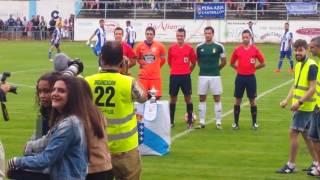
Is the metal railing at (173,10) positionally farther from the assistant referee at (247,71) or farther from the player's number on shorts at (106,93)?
the player's number on shorts at (106,93)

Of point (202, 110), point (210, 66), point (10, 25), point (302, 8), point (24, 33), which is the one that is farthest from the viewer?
point (10, 25)

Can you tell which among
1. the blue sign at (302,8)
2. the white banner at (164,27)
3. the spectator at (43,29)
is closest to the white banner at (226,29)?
the white banner at (164,27)

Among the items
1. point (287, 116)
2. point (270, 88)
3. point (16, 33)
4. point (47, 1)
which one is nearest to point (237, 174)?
point (287, 116)

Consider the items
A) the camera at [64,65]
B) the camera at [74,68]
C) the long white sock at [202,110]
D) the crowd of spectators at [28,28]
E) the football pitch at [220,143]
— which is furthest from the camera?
the crowd of spectators at [28,28]

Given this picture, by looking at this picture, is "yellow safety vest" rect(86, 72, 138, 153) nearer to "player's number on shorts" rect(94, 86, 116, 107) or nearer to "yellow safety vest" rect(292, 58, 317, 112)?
"player's number on shorts" rect(94, 86, 116, 107)

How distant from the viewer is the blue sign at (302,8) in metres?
52.5

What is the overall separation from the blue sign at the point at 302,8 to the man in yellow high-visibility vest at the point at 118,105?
46156 mm

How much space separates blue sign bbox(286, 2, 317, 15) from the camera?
2067 inches

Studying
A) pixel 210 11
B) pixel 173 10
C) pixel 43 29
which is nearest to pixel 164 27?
pixel 173 10

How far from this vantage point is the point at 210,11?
53.1 m

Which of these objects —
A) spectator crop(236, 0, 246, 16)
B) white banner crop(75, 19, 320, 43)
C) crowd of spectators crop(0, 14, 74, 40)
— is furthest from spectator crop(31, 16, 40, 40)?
spectator crop(236, 0, 246, 16)

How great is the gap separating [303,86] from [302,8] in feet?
140

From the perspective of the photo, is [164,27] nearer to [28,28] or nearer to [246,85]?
[28,28]

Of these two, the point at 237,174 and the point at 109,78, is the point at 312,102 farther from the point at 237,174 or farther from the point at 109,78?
the point at 109,78
